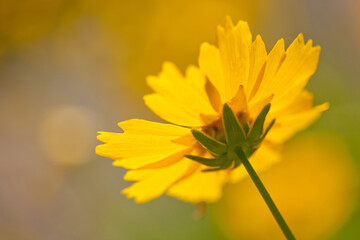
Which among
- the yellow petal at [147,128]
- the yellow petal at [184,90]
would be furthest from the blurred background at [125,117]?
the yellow petal at [147,128]

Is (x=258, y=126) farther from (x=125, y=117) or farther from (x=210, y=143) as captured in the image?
(x=125, y=117)

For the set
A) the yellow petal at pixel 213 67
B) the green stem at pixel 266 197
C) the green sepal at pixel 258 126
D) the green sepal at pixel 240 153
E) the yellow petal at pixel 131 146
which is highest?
the yellow petal at pixel 213 67

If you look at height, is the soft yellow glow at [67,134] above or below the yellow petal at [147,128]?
above

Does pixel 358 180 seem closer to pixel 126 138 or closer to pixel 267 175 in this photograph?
pixel 267 175

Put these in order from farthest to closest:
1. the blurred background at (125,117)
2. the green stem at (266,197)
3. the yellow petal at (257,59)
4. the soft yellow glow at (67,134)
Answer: the soft yellow glow at (67,134)
the blurred background at (125,117)
the yellow petal at (257,59)
the green stem at (266,197)

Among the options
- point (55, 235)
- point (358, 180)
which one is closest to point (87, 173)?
point (55, 235)

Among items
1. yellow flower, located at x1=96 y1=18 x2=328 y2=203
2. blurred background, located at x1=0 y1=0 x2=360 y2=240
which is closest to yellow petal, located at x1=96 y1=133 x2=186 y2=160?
yellow flower, located at x1=96 y1=18 x2=328 y2=203

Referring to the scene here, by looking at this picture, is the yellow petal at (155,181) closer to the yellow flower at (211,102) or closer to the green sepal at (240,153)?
the yellow flower at (211,102)

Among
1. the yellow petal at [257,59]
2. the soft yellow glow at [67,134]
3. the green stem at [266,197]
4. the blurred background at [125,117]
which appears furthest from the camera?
the soft yellow glow at [67,134]
